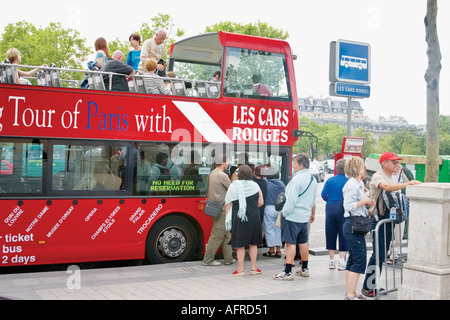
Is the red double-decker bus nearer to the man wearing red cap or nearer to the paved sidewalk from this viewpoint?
the paved sidewalk

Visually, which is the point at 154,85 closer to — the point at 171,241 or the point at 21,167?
the point at 21,167

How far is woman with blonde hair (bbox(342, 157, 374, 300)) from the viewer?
688 cm

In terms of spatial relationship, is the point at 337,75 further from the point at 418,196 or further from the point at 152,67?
the point at 418,196

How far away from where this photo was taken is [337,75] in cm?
1109

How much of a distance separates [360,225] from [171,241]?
4001 millimetres

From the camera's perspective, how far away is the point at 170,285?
796 centimetres

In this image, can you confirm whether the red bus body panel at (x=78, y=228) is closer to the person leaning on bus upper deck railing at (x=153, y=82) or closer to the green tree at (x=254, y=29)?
the person leaning on bus upper deck railing at (x=153, y=82)

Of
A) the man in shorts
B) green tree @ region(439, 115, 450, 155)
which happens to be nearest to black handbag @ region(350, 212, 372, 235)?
the man in shorts

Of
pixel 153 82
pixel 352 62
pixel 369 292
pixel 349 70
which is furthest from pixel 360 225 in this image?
pixel 352 62

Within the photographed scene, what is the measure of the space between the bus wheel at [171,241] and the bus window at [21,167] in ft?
6.93

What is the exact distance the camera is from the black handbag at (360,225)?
6824mm

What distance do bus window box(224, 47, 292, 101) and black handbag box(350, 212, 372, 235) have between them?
13.8 ft
